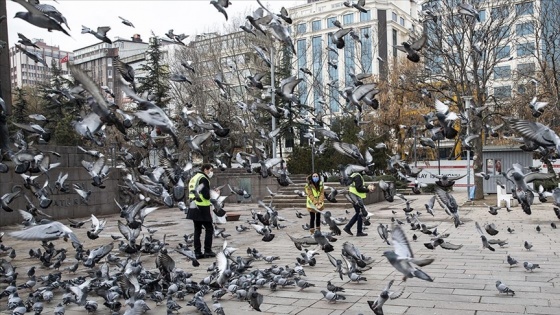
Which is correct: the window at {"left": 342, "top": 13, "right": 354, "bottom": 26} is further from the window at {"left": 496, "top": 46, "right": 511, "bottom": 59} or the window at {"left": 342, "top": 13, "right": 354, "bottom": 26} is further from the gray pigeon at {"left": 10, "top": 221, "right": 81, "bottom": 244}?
the gray pigeon at {"left": 10, "top": 221, "right": 81, "bottom": 244}

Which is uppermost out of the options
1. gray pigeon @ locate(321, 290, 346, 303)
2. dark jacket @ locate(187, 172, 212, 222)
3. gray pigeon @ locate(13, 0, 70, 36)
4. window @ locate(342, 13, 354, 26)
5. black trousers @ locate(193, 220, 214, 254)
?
window @ locate(342, 13, 354, 26)

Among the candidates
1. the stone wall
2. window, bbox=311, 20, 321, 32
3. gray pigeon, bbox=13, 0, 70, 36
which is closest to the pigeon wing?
gray pigeon, bbox=13, 0, 70, 36

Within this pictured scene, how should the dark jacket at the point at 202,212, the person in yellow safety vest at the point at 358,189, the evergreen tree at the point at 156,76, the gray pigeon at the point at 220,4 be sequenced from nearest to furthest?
the gray pigeon at the point at 220,4 → the dark jacket at the point at 202,212 → the person in yellow safety vest at the point at 358,189 → the evergreen tree at the point at 156,76

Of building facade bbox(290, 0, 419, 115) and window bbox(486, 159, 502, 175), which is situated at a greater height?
building facade bbox(290, 0, 419, 115)

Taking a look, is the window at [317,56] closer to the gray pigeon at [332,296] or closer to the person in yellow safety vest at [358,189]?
the person in yellow safety vest at [358,189]

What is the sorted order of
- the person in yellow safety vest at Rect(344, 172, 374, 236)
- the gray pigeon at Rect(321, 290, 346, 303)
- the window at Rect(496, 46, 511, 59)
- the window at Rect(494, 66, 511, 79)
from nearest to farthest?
the gray pigeon at Rect(321, 290, 346, 303), the person in yellow safety vest at Rect(344, 172, 374, 236), the window at Rect(496, 46, 511, 59), the window at Rect(494, 66, 511, 79)

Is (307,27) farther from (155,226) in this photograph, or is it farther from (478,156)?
(155,226)

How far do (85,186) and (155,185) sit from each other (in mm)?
11060

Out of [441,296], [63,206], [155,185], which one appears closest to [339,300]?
[441,296]

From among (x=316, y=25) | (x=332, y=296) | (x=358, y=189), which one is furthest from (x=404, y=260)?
(x=316, y=25)

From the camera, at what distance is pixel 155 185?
31.0 ft

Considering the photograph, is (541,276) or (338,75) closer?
(541,276)

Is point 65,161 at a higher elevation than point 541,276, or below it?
higher

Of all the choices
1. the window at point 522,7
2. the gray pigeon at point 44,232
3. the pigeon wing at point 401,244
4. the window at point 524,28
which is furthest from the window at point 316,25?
the pigeon wing at point 401,244
